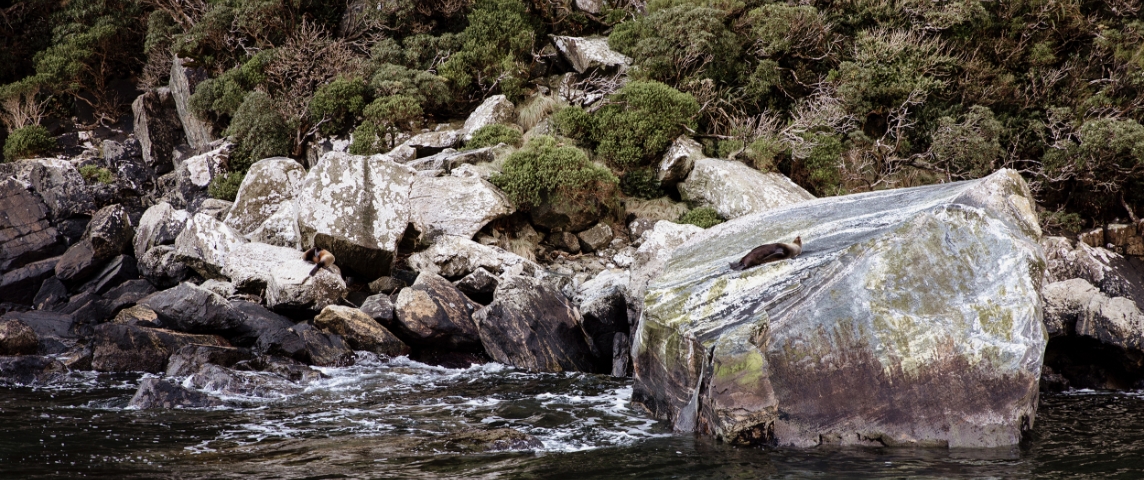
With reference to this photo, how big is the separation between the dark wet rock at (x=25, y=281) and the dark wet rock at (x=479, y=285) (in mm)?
9196

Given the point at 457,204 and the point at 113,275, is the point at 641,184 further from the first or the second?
the point at 113,275

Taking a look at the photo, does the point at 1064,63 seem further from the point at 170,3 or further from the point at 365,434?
the point at 170,3

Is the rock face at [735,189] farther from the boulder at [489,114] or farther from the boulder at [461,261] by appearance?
the boulder at [489,114]

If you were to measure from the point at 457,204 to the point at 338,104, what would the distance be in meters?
7.24

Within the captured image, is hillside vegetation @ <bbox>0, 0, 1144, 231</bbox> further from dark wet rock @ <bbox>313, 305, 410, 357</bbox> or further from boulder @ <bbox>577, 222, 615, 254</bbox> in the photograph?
dark wet rock @ <bbox>313, 305, 410, 357</bbox>

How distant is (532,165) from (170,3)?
1690 centimetres

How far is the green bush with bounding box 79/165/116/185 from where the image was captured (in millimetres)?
23734

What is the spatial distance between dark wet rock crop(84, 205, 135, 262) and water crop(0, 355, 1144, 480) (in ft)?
20.2

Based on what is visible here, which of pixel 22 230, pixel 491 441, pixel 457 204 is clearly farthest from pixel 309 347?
pixel 22 230

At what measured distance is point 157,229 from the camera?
16.8 m

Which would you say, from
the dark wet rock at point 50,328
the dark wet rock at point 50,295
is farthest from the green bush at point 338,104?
the dark wet rock at point 50,328

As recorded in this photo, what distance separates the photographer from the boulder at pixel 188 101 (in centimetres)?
2527

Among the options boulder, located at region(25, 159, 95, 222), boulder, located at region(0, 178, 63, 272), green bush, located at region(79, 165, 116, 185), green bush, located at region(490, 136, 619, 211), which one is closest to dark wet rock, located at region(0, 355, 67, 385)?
boulder, located at region(0, 178, 63, 272)

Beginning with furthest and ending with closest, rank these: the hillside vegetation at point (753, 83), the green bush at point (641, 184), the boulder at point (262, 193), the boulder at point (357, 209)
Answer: the green bush at point (641, 184), the hillside vegetation at point (753, 83), the boulder at point (262, 193), the boulder at point (357, 209)
